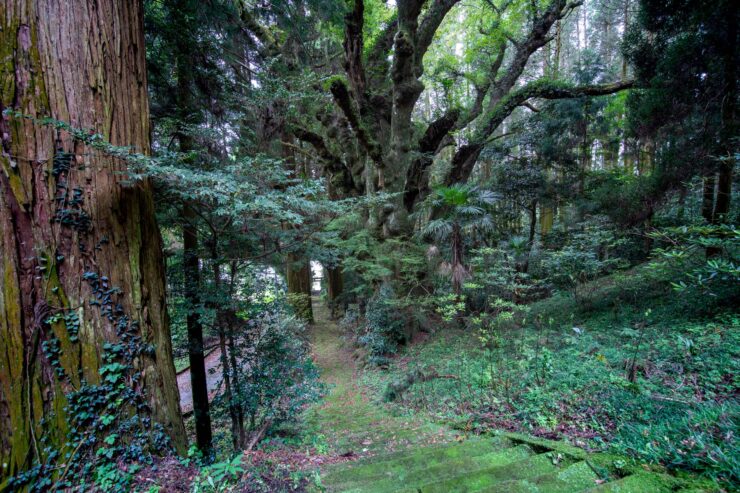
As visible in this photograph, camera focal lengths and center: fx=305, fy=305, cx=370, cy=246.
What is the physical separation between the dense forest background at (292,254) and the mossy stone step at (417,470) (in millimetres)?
363

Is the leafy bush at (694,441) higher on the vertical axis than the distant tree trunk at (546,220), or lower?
lower

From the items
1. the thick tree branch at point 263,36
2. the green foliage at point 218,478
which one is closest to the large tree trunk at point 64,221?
the green foliage at point 218,478

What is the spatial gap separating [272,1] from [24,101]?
4289 mm

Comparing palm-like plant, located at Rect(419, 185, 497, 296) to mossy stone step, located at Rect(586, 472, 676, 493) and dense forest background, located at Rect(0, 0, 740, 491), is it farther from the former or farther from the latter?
mossy stone step, located at Rect(586, 472, 676, 493)

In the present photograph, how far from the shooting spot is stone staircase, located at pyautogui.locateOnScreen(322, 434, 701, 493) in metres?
1.76

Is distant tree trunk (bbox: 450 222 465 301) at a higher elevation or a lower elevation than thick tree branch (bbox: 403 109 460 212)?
lower

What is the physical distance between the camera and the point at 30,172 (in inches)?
79.4

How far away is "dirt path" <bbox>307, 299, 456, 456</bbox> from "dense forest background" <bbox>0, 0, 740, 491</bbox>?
0.15 m

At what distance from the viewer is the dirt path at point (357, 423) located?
3295mm

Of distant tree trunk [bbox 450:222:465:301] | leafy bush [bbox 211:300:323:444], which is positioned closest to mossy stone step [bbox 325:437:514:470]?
leafy bush [bbox 211:300:323:444]

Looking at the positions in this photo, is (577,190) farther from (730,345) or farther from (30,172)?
(30,172)

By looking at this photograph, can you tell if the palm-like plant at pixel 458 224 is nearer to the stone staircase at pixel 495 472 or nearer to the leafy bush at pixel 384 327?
the leafy bush at pixel 384 327

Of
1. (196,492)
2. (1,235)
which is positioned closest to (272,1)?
(1,235)

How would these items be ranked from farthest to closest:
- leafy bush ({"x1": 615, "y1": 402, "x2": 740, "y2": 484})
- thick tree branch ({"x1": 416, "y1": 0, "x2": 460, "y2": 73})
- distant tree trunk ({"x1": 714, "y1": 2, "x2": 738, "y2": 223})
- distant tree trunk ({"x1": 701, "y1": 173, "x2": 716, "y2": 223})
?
thick tree branch ({"x1": 416, "y1": 0, "x2": 460, "y2": 73})
distant tree trunk ({"x1": 701, "y1": 173, "x2": 716, "y2": 223})
distant tree trunk ({"x1": 714, "y1": 2, "x2": 738, "y2": 223})
leafy bush ({"x1": 615, "y1": 402, "x2": 740, "y2": 484})
